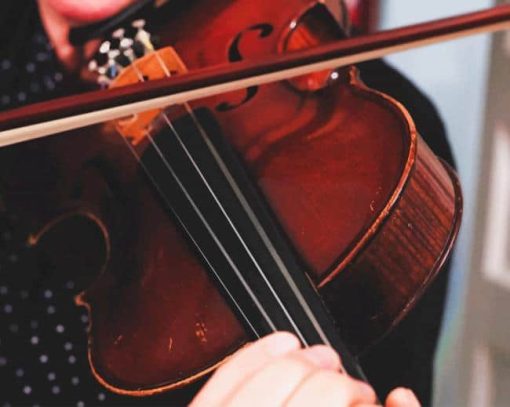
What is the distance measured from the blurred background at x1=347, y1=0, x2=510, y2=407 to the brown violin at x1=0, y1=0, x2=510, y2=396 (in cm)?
20

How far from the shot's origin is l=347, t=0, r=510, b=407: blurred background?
2.66 ft

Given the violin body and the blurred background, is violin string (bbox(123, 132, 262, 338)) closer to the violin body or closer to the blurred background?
the violin body

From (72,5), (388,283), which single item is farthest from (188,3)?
(388,283)

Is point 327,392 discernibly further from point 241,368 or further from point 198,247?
point 198,247

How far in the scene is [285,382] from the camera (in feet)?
1.39

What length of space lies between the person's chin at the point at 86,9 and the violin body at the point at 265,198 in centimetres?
6

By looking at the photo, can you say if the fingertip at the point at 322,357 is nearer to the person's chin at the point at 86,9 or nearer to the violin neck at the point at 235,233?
the violin neck at the point at 235,233

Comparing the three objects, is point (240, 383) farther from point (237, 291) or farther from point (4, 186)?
point (4, 186)

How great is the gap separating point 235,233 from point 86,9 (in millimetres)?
284

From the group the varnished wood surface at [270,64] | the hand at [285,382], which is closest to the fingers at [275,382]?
the hand at [285,382]

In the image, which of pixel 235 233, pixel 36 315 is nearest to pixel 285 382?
pixel 235 233

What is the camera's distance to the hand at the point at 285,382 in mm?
416

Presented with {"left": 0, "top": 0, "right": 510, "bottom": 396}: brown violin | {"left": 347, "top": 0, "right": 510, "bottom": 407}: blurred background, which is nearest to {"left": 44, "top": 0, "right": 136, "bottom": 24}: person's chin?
{"left": 0, "top": 0, "right": 510, "bottom": 396}: brown violin

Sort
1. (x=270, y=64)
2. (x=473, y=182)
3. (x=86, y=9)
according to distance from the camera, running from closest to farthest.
A: (x=270, y=64)
(x=86, y=9)
(x=473, y=182)
